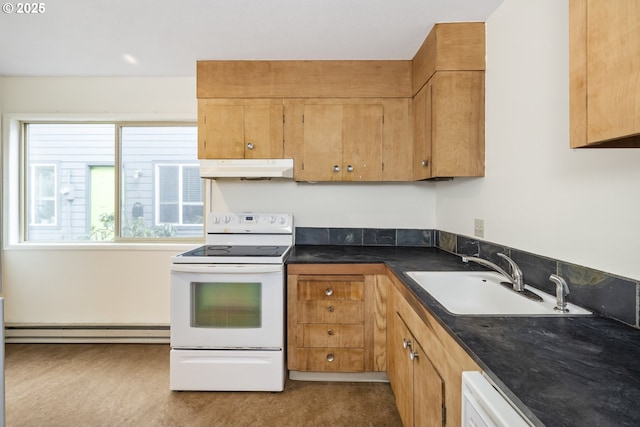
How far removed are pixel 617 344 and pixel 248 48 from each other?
2437 millimetres

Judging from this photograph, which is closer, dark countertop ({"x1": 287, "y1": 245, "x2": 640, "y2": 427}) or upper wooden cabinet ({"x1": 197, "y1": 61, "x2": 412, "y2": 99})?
dark countertop ({"x1": 287, "y1": 245, "x2": 640, "y2": 427})

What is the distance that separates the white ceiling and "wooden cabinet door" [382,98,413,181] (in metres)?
0.36

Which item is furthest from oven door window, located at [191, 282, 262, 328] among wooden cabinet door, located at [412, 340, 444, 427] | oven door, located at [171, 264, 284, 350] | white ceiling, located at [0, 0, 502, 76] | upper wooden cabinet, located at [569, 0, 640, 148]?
upper wooden cabinet, located at [569, 0, 640, 148]

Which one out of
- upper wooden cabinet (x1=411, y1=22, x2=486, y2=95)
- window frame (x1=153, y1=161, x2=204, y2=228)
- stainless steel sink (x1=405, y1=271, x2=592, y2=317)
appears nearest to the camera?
stainless steel sink (x1=405, y1=271, x2=592, y2=317)

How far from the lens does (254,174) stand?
7.52 ft

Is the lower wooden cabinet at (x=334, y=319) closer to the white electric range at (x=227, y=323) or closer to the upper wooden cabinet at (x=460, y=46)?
the white electric range at (x=227, y=323)

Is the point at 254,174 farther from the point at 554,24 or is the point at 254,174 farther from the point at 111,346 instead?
the point at 111,346

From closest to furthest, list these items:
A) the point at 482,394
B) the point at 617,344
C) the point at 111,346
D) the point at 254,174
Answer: the point at 482,394 → the point at 617,344 → the point at 254,174 → the point at 111,346

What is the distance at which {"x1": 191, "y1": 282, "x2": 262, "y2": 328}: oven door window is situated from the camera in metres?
2.01

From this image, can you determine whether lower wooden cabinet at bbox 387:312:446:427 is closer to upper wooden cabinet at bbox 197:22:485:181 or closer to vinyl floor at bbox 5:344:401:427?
vinyl floor at bbox 5:344:401:427

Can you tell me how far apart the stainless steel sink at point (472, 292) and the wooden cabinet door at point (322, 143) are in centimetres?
107

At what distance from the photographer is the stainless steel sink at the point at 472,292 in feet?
4.56

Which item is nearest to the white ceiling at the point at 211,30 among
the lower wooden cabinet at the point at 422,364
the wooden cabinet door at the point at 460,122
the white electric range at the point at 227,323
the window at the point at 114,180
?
the wooden cabinet door at the point at 460,122

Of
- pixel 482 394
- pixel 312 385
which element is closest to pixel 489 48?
pixel 482 394
